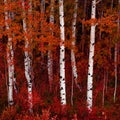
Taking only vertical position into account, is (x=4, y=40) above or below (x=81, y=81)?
above

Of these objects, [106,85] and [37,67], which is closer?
[106,85]

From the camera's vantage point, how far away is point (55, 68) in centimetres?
2022

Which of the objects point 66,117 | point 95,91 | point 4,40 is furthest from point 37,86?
point 4,40

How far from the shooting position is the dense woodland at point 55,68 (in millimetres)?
13031

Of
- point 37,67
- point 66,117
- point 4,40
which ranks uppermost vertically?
point 4,40

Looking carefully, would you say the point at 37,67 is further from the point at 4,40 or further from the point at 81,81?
the point at 4,40

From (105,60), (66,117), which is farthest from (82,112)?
(105,60)

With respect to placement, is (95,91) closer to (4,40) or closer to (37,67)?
(37,67)

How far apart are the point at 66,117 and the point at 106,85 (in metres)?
5.09

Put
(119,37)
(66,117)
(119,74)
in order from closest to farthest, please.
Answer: (66,117) → (119,37) → (119,74)

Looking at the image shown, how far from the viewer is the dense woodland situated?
13.0m

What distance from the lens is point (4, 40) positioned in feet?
80.9

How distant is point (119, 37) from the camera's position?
16.4 m

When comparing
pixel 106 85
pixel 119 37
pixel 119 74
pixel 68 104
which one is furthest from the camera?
pixel 119 74
